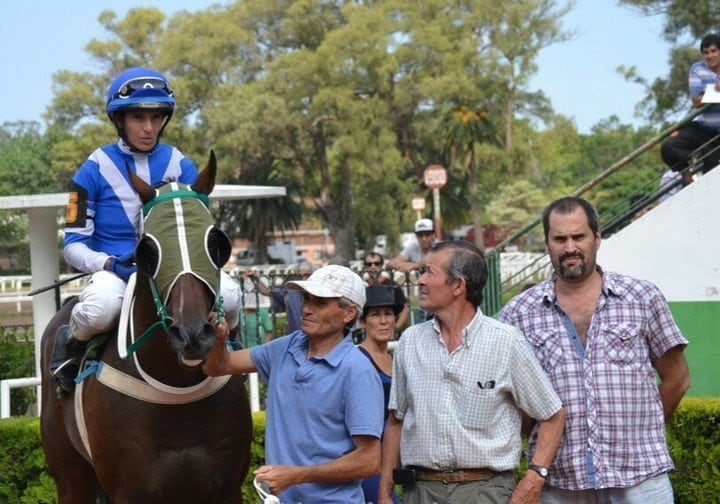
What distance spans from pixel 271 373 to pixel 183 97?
49.4 meters

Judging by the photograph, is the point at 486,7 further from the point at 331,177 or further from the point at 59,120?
the point at 59,120

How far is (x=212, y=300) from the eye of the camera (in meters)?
4.44

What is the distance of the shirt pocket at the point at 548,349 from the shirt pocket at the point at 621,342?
6.9 inches

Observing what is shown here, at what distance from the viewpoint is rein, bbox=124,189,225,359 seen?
14.6 feet

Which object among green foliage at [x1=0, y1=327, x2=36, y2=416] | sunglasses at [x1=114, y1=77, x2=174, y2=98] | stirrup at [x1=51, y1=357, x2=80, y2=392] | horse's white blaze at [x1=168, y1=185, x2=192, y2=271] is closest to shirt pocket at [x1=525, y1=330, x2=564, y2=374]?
horse's white blaze at [x1=168, y1=185, x2=192, y2=271]

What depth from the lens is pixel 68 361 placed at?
5.57 meters

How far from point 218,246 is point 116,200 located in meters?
1.05

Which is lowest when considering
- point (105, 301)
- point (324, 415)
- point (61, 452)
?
point (61, 452)

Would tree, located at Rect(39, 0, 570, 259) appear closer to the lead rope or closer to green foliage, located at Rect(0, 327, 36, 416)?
green foliage, located at Rect(0, 327, 36, 416)

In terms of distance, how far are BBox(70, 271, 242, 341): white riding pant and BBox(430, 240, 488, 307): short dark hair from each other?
1.26m

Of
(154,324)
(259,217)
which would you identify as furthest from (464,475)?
(259,217)

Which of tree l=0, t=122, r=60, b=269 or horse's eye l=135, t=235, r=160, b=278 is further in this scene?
tree l=0, t=122, r=60, b=269

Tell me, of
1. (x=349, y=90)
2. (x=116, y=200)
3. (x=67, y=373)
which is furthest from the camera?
(x=349, y=90)

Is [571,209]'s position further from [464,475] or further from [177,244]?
[177,244]
